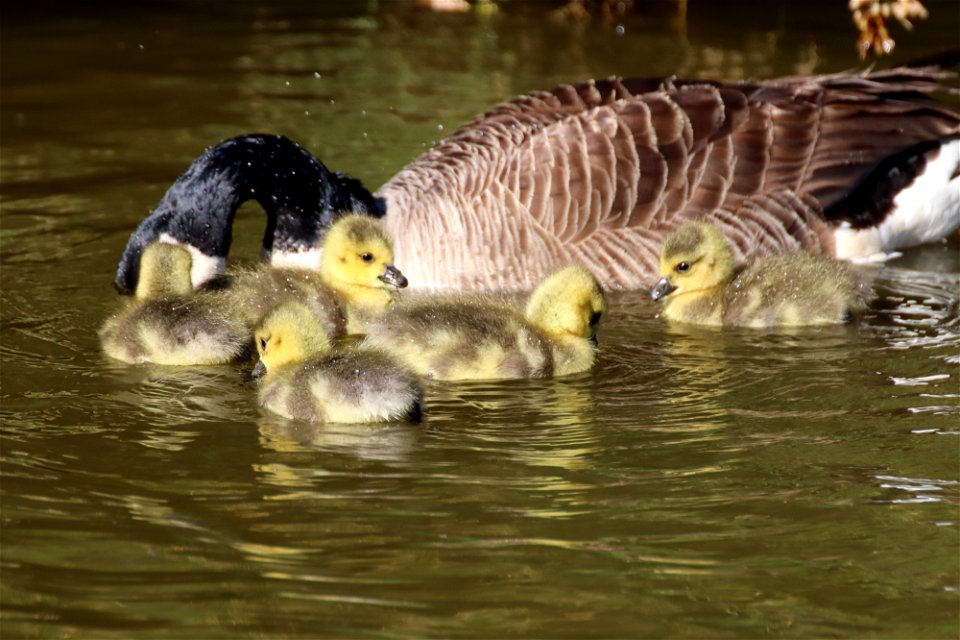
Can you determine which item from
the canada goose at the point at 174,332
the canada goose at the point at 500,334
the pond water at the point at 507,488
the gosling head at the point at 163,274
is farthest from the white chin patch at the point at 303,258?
the canada goose at the point at 500,334

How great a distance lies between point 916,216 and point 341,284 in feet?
12.9

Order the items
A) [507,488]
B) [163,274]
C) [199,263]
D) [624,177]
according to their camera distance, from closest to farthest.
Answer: [507,488] → [163,274] → [199,263] → [624,177]

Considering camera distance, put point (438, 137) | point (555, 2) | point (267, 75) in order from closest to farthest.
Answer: point (438, 137), point (267, 75), point (555, 2)

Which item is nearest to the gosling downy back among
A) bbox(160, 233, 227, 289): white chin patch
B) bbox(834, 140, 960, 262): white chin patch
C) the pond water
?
the pond water

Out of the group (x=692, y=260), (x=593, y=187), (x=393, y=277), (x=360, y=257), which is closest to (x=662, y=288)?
(x=692, y=260)

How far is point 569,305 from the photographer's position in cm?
689

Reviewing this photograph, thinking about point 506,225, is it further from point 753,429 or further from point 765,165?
point 753,429

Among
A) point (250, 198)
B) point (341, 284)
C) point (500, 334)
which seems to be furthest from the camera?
point (250, 198)

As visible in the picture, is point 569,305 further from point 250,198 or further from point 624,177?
point 250,198

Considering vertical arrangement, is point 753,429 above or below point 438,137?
below

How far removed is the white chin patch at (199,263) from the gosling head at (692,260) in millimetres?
2346

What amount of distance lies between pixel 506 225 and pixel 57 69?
290 inches

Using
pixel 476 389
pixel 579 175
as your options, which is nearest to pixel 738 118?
pixel 579 175

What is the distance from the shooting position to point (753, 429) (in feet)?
20.4
